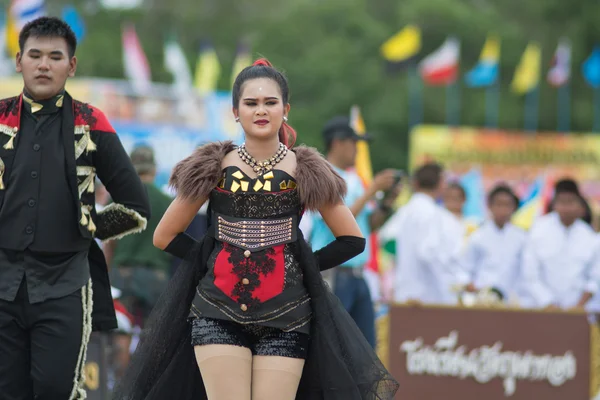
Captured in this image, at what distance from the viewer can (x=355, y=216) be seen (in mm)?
9531

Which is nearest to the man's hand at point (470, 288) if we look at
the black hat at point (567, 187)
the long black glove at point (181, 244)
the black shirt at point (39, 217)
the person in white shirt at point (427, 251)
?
the person in white shirt at point (427, 251)

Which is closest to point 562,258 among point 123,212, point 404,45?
point 123,212

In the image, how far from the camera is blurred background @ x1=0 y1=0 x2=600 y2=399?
1542 inches

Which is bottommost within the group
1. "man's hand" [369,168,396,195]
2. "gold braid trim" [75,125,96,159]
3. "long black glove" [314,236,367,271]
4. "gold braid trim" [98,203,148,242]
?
"long black glove" [314,236,367,271]

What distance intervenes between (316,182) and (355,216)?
3948mm

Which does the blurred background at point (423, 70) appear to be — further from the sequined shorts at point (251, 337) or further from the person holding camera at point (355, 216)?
the sequined shorts at point (251, 337)

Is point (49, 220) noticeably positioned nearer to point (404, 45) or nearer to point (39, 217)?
point (39, 217)

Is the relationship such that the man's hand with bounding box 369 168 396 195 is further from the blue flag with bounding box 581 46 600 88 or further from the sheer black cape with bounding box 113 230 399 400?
the blue flag with bounding box 581 46 600 88

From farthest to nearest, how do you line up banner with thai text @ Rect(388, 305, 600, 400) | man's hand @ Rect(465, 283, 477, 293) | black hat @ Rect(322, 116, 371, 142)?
man's hand @ Rect(465, 283, 477, 293) → banner with thai text @ Rect(388, 305, 600, 400) → black hat @ Rect(322, 116, 371, 142)

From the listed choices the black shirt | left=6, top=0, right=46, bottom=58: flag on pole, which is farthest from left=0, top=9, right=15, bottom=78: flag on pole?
the black shirt

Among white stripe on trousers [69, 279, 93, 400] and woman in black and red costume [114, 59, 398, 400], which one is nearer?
woman in black and red costume [114, 59, 398, 400]

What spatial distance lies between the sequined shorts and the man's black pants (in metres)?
0.62

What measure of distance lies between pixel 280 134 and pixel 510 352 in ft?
17.7

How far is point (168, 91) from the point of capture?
33500mm
